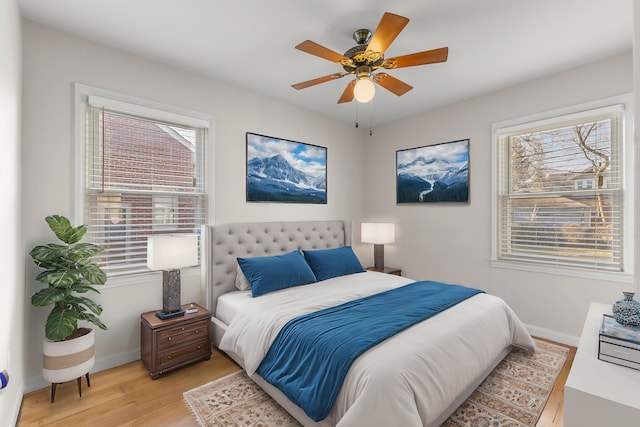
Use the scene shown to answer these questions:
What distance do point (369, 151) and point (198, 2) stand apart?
3.26 metres

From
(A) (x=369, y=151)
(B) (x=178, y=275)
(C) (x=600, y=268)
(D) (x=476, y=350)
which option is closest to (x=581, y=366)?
(D) (x=476, y=350)

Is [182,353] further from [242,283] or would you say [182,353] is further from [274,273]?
[274,273]

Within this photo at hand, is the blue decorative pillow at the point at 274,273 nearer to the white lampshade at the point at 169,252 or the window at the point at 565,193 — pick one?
the white lampshade at the point at 169,252

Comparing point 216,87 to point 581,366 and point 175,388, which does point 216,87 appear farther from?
point 581,366

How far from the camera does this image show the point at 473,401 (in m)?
2.10

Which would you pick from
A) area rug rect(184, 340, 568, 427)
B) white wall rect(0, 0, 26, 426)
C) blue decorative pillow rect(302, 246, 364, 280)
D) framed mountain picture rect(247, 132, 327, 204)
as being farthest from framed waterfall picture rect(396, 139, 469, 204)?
white wall rect(0, 0, 26, 426)

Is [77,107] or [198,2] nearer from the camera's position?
[198,2]

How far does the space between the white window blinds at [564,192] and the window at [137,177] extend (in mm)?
3379

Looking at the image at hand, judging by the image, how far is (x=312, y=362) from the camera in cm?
174

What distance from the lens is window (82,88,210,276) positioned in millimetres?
2521

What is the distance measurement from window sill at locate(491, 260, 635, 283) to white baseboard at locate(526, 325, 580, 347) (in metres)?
0.60

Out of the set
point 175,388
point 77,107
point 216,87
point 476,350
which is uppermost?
point 216,87

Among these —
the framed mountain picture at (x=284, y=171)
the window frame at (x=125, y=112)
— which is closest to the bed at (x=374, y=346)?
the framed mountain picture at (x=284, y=171)

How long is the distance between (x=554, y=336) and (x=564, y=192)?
1463 mm
